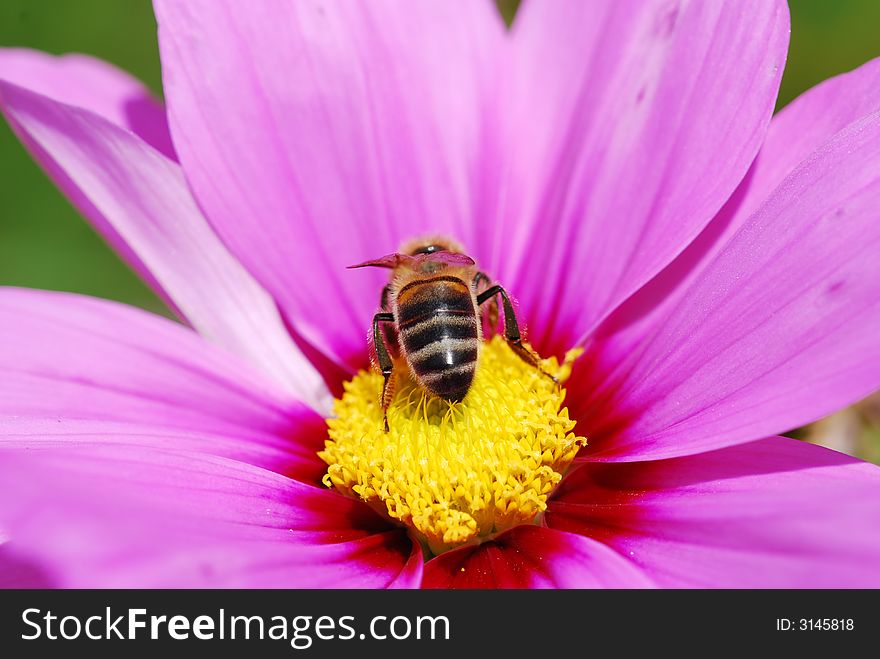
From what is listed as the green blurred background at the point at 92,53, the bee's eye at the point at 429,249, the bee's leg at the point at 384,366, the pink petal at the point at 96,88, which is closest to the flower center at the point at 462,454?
the bee's leg at the point at 384,366

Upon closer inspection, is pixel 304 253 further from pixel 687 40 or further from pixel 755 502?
pixel 755 502

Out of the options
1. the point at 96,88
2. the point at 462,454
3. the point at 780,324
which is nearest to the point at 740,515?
the point at 780,324

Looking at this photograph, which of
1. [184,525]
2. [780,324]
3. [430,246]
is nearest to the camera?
[184,525]

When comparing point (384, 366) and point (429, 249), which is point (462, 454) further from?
point (429, 249)

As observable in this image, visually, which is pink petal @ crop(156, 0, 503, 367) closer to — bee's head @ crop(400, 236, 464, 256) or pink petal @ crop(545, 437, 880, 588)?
bee's head @ crop(400, 236, 464, 256)

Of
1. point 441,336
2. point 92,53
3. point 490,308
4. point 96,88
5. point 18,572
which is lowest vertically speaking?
point 18,572

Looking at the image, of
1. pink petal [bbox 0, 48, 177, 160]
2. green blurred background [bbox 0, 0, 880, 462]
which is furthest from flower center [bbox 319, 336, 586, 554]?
green blurred background [bbox 0, 0, 880, 462]

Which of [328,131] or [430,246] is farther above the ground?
[328,131]
